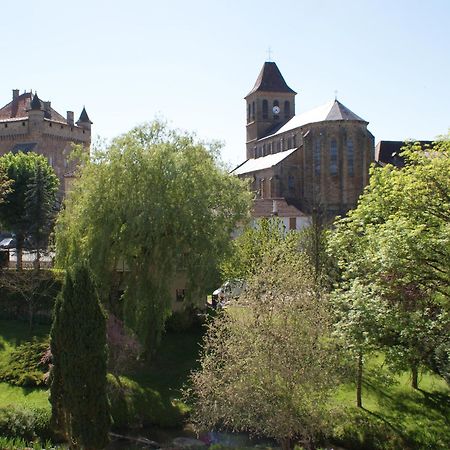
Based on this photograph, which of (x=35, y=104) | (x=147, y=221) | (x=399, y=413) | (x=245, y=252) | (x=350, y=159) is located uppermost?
(x=35, y=104)

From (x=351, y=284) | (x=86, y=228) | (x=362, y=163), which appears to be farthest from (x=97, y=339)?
(x=362, y=163)

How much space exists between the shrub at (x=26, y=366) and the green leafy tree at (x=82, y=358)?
6678 millimetres

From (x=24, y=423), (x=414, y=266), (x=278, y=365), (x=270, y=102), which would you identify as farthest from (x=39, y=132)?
(x=414, y=266)

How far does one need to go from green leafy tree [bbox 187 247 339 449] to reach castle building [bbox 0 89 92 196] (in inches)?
2024

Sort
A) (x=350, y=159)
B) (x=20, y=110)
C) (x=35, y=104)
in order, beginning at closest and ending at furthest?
1. (x=350, y=159)
2. (x=35, y=104)
3. (x=20, y=110)

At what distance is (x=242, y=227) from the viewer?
26.0 m

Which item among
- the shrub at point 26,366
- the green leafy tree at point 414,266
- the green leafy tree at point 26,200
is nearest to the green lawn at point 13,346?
the shrub at point 26,366

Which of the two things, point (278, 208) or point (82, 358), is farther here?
point (278, 208)

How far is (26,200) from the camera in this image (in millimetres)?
35062

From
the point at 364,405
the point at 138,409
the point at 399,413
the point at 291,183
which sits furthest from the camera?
the point at 291,183

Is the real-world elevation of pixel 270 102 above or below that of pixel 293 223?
above

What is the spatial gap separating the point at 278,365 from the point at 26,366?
11972mm

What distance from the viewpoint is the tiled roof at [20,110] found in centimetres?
6947

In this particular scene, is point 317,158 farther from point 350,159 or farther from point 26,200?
point 26,200
